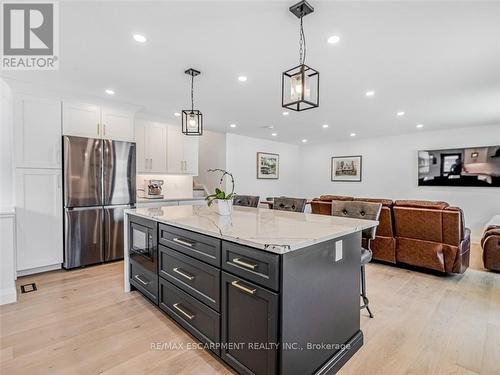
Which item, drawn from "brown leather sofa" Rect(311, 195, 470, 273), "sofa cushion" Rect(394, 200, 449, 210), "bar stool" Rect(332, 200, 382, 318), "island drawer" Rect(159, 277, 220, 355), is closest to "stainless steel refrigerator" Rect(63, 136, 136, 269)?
"island drawer" Rect(159, 277, 220, 355)

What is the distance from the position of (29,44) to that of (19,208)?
6.82 ft

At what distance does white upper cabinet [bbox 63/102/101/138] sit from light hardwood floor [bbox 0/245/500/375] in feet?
6.81

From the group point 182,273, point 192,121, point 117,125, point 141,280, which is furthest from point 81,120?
point 182,273

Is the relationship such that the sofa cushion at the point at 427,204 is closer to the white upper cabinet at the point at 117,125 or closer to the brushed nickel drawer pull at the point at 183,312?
the brushed nickel drawer pull at the point at 183,312

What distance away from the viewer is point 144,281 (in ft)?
8.79

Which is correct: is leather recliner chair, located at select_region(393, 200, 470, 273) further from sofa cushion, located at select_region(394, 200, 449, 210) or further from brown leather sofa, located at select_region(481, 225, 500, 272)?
brown leather sofa, located at select_region(481, 225, 500, 272)

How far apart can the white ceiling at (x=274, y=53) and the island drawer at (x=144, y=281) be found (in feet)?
7.01

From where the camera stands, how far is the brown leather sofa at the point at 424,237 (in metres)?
3.32

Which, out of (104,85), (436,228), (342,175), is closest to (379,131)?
(342,175)

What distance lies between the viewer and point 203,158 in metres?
7.22

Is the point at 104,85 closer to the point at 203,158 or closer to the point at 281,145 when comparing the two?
the point at 203,158

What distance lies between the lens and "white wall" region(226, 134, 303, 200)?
6934 millimetres

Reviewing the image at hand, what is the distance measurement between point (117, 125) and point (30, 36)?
1.97 metres

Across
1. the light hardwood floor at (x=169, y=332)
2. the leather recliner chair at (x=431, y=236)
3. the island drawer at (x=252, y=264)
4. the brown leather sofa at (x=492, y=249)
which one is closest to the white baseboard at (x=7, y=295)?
the light hardwood floor at (x=169, y=332)
